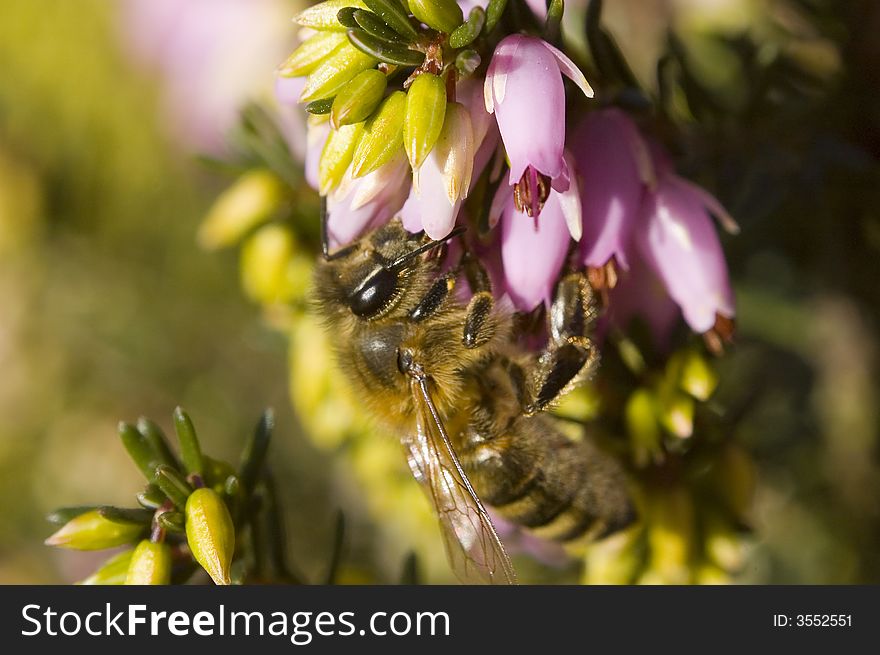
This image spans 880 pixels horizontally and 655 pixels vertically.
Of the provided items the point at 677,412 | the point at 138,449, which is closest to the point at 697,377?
the point at 677,412

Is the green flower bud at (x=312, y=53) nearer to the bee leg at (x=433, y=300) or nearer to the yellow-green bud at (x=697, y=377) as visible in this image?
the bee leg at (x=433, y=300)

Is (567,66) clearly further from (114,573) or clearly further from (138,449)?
(114,573)

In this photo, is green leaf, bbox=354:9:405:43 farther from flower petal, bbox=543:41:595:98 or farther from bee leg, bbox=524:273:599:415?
bee leg, bbox=524:273:599:415

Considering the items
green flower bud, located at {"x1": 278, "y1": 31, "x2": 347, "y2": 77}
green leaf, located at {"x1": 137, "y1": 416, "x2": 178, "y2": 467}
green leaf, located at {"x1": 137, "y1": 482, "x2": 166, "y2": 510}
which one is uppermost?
green flower bud, located at {"x1": 278, "y1": 31, "x2": 347, "y2": 77}

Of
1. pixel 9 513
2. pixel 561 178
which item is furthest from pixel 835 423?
pixel 9 513

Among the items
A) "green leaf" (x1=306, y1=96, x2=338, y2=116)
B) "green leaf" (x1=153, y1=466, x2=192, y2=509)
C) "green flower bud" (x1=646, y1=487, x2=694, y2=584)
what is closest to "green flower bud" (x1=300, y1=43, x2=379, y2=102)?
"green leaf" (x1=306, y1=96, x2=338, y2=116)

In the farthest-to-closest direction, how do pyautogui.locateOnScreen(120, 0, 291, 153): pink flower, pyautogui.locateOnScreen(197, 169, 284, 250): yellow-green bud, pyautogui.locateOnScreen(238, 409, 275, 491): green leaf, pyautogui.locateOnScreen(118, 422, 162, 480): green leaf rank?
pyautogui.locateOnScreen(120, 0, 291, 153): pink flower < pyautogui.locateOnScreen(197, 169, 284, 250): yellow-green bud < pyautogui.locateOnScreen(238, 409, 275, 491): green leaf < pyautogui.locateOnScreen(118, 422, 162, 480): green leaf

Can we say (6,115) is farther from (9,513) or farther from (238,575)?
(238,575)
